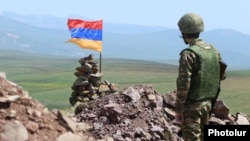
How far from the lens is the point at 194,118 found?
967cm

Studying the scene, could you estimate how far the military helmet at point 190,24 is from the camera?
30.8ft

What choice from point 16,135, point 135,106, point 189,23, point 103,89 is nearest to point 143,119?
point 135,106

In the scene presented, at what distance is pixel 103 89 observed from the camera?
2489 centimetres

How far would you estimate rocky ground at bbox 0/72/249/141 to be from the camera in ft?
38.0

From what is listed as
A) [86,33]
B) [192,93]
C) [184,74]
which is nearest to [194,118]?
[192,93]

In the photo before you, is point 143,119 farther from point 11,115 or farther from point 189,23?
point 189,23

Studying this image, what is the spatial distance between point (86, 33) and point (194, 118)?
54.6 feet

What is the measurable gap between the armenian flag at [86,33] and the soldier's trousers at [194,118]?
16076mm

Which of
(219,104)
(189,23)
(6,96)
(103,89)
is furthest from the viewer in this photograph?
(103,89)

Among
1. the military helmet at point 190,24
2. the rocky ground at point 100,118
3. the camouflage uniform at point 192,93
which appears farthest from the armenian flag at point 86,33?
the military helmet at point 190,24

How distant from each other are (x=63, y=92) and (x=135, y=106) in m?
76.1

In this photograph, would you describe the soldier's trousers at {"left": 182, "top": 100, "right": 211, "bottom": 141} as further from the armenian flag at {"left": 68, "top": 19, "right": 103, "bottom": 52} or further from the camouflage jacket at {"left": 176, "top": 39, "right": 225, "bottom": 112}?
the armenian flag at {"left": 68, "top": 19, "right": 103, "bottom": 52}

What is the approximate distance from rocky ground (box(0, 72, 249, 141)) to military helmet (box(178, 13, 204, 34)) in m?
4.05

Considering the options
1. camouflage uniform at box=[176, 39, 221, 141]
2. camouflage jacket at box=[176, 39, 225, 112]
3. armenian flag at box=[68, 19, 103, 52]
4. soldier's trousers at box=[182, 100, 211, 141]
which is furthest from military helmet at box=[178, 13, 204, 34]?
armenian flag at box=[68, 19, 103, 52]
